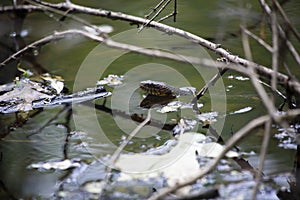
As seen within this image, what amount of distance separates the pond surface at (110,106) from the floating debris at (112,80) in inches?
1.9

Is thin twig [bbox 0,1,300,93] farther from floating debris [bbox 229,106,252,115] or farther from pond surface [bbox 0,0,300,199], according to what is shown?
floating debris [bbox 229,106,252,115]

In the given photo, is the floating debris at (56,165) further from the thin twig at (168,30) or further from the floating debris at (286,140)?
the floating debris at (286,140)

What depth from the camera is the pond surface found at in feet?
6.54

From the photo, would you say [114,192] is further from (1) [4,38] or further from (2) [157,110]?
(1) [4,38]

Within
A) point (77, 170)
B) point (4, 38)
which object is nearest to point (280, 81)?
point (77, 170)

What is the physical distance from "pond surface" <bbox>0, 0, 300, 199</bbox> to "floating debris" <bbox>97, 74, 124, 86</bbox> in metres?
0.05

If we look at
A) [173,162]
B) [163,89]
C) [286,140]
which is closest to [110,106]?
[163,89]

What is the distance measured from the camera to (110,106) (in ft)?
8.48

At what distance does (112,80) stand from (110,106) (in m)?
0.36

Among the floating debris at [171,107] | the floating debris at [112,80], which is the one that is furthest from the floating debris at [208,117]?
the floating debris at [112,80]

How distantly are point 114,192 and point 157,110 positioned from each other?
0.80 metres

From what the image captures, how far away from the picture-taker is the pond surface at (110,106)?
6.54 ft

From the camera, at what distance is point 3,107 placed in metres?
2.62

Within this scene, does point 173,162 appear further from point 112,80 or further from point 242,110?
point 112,80
